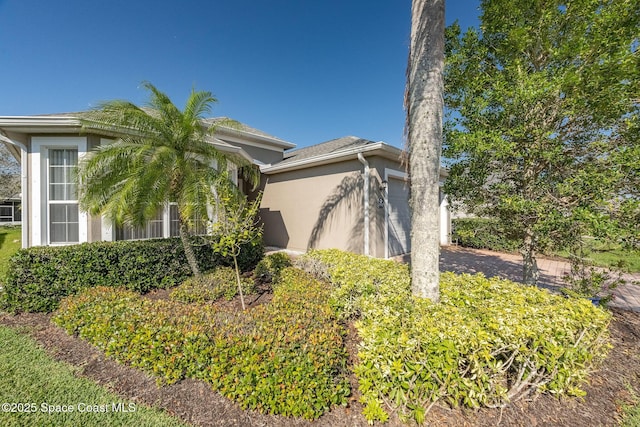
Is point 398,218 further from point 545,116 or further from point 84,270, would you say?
point 84,270

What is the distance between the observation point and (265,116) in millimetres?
13844

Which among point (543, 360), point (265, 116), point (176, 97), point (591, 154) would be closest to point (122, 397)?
point (543, 360)

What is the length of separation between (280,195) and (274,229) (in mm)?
1636

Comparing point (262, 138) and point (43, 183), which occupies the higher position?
point (262, 138)

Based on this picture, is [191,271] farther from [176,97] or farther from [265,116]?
[265,116]

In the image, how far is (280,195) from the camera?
37.9 ft

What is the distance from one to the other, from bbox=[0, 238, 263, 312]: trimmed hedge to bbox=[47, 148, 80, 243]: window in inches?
67.2

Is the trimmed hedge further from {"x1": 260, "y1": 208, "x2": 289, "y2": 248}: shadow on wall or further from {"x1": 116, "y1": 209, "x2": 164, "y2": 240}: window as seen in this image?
{"x1": 260, "y1": 208, "x2": 289, "y2": 248}: shadow on wall

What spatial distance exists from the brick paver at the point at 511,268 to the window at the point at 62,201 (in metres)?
11.5

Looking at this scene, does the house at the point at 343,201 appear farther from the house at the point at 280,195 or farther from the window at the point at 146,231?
the window at the point at 146,231

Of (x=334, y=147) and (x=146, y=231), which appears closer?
(x=146, y=231)

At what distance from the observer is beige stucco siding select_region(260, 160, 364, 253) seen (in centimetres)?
906

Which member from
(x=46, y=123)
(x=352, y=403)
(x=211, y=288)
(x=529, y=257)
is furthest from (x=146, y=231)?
(x=529, y=257)

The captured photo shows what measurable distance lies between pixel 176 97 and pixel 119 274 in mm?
4193
